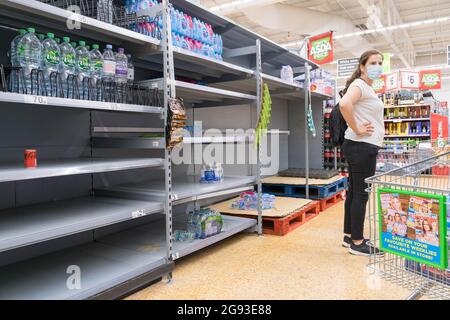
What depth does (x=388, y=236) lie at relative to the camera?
1684mm

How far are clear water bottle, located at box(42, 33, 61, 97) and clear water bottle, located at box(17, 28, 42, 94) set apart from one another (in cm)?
3

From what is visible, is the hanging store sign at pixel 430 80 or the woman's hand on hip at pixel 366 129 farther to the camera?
the hanging store sign at pixel 430 80

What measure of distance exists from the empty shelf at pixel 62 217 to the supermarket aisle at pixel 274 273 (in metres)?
0.58

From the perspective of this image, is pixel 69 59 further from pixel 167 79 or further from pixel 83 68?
pixel 167 79

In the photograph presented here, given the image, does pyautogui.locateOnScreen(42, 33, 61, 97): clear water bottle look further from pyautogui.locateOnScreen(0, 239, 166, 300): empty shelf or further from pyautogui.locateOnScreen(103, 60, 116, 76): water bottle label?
pyautogui.locateOnScreen(0, 239, 166, 300): empty shelf

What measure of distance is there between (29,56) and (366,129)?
2.49 metres

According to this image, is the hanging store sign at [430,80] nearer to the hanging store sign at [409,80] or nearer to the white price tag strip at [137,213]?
the hanging store sign at [409,80]

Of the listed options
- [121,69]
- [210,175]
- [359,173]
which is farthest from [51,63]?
[359,173]

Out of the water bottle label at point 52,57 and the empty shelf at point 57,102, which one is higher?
the water bottle label at point 52,57

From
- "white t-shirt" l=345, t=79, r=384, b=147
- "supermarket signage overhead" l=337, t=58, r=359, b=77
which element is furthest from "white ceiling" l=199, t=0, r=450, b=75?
"white t-shirt" l=345, t=79, r=384, b=147

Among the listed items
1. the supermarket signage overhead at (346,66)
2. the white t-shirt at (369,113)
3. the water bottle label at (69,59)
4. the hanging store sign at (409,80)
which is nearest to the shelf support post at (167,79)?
the water bottle label at (69,59)

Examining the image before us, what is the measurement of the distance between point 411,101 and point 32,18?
9.54m

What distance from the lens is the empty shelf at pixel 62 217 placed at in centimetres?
190
